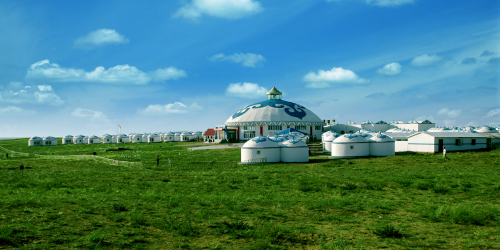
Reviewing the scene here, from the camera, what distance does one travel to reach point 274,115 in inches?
3652

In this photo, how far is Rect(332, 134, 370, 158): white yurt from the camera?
4662 cm

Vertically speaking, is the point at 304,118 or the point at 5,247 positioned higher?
the point at 304,118

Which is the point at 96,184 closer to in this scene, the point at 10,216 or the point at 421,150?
the point at 10,216

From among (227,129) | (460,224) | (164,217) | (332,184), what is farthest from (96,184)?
(227,129)

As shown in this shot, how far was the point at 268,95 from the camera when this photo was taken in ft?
356

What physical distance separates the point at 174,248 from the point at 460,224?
477 inches

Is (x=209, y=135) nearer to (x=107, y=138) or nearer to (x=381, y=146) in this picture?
(x=107, y=138)

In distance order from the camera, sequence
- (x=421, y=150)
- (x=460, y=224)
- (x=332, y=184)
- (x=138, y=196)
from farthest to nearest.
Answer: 1. (x=421, y=150)
2. (x=332, y=184)
3. (x=138, y=196)
4. (x=460, y=224)

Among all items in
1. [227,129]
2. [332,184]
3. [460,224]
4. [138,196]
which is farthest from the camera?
[227,129]

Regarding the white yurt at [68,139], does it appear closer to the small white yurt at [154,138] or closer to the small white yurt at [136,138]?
the small white yurt at [136,138]

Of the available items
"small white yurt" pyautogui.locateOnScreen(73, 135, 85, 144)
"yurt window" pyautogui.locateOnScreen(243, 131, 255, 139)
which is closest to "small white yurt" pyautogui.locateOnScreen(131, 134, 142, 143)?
"small white yurt" pyautogui.locateOnScreen(73, 135, 85, 144)

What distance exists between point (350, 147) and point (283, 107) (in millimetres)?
51444

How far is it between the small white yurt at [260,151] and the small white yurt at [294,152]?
993 mm

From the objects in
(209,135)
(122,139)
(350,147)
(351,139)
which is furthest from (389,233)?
(122,139)
